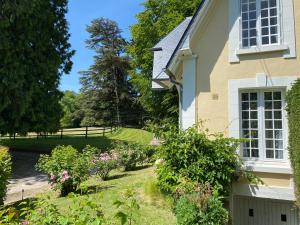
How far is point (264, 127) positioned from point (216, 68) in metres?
2.16

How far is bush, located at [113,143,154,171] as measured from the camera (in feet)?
49.0

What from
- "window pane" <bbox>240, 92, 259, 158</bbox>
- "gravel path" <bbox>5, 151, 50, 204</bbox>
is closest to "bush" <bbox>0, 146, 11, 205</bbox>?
"gravel path" <bbox>5, 151, 50, 204</bbox>

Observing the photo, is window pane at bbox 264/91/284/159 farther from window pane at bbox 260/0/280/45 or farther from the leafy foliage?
the leafy foliage

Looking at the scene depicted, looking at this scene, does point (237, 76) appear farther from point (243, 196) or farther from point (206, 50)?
point (243, 196)

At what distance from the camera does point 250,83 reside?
336 inches

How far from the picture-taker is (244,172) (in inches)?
328

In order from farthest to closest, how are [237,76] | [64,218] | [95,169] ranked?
1. [95,169]
2. [237,76]
3. [64,218]

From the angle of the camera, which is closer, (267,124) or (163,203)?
(267,124)

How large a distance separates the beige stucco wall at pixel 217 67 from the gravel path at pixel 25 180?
680cm

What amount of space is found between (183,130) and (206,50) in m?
2.50

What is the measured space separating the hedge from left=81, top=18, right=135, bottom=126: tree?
140ft

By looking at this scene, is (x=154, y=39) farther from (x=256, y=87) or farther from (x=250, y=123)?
(x=250, y=123)

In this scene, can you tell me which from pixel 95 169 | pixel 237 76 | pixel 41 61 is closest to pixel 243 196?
pixel 237 76

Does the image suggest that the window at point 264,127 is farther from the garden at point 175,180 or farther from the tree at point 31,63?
the tree at point 31,63
